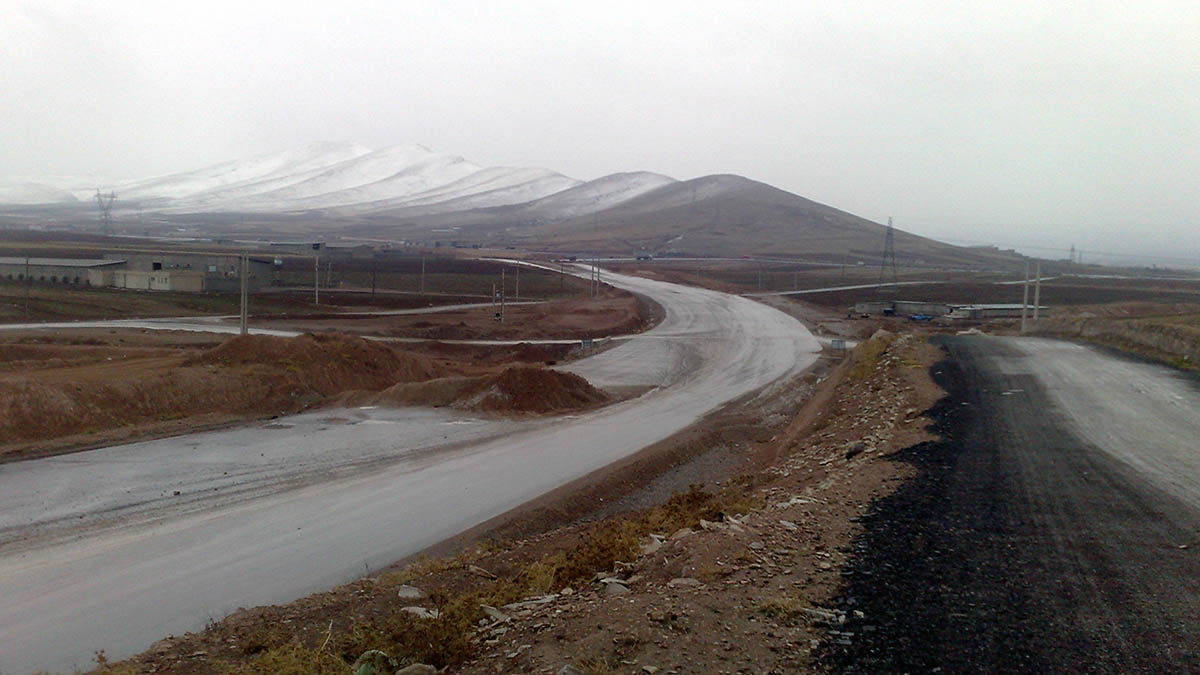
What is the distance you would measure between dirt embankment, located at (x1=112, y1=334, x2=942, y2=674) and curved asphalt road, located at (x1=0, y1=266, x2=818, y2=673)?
2521 millimetres

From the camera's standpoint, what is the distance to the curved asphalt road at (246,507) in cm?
1230

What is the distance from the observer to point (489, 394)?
29.5 m

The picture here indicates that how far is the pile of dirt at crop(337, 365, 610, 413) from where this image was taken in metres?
29.2

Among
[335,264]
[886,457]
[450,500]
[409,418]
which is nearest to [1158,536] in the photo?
[886,457]

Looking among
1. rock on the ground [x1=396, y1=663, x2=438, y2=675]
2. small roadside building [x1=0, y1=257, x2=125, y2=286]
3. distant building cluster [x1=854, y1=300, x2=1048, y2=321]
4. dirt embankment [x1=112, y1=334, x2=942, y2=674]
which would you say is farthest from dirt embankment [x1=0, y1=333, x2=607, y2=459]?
distant building cluster [x1=854, y1=300, x2=1048, y2=321]

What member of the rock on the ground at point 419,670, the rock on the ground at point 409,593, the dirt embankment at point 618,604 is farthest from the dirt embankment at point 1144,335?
the rock on the ground at point 419,670

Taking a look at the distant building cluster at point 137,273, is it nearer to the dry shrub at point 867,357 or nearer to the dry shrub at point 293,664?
the dry shrub at point 867,357

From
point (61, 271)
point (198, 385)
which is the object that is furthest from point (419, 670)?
point (61, 271)

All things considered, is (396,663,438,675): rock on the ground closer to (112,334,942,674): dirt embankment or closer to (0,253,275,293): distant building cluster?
(112,334,942,674): dirt embankment

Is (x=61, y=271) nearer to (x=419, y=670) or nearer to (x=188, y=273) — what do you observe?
(x=188, y=273)

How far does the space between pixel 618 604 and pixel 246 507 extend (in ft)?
40.3

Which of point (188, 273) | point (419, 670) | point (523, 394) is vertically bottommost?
point (523, 394)

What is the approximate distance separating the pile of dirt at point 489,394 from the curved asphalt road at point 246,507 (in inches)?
44.6

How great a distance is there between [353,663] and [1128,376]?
2197 centimetres
